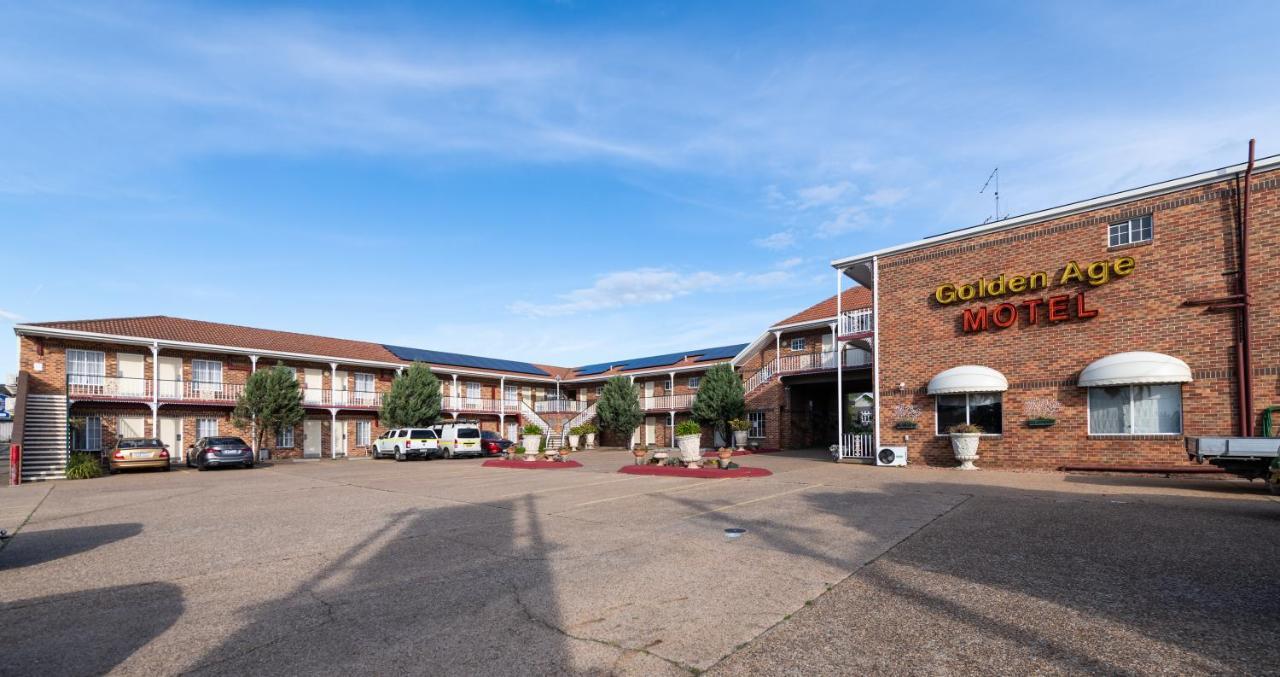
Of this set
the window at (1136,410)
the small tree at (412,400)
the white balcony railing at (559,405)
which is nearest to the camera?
the window at (1136,410)

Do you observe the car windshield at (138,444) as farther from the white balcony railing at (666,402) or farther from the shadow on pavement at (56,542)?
the white balcony railing at (666,402)

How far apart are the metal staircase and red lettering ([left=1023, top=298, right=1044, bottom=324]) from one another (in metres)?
30.7

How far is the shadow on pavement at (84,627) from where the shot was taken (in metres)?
4.34

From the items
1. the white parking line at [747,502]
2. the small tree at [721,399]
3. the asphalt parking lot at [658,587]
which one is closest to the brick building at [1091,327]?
the asphalt parking lot at [658,587]

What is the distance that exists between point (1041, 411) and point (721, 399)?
15382 millimetres

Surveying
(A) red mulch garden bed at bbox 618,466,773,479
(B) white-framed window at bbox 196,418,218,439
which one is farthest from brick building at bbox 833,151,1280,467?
(B) white-framed window at bbox 196,418,218,439

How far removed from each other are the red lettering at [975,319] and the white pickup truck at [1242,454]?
22.3ft

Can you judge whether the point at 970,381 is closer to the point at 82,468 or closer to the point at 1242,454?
the point at 1242,454

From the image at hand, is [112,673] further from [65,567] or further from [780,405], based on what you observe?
[780,405]

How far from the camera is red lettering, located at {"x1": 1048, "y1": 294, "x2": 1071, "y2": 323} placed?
1680cm

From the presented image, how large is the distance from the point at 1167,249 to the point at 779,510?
1254cm

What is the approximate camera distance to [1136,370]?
15.1 m

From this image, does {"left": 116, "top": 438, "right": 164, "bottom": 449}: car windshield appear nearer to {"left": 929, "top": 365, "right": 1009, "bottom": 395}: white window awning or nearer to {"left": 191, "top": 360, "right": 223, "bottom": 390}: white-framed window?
{"left": 191, "top": 360, "right": 223, "bottom": 390}: white-framed window

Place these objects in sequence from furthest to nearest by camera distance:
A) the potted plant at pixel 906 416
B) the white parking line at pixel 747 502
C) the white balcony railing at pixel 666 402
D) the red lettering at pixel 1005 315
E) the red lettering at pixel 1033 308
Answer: the white balcony railing at pixel 666 402
the potted plant at pixel 906 416
the red lettering at pixel 1005 315
the red lettering at pixel 1033 308
the white parking line at pixel 747 502
